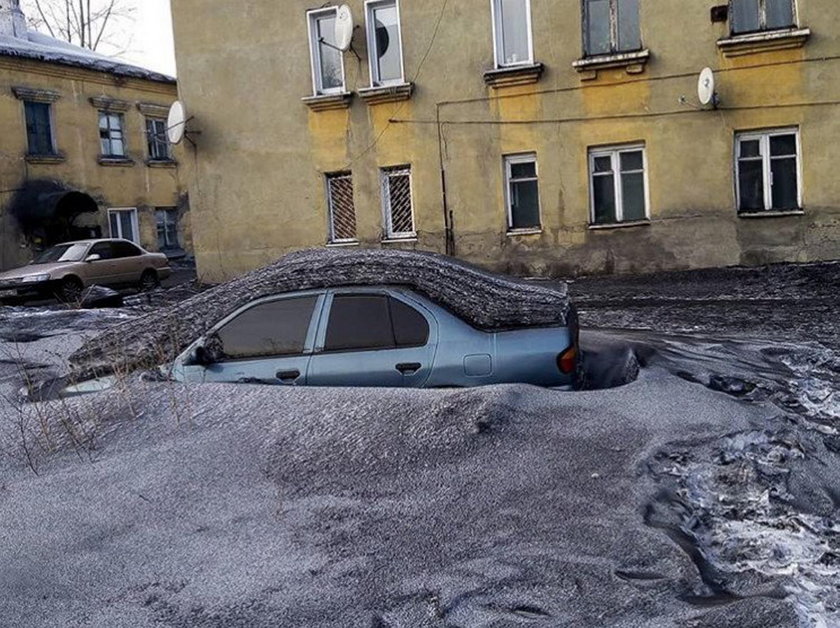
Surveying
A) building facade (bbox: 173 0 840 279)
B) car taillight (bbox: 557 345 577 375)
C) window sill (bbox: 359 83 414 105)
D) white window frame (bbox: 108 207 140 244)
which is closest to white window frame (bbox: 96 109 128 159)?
white window frame (bbox: 108 207 140 244)

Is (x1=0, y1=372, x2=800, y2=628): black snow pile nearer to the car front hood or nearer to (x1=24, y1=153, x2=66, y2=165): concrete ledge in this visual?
the car front hood

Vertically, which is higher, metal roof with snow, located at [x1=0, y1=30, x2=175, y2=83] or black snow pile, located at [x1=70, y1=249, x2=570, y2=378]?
metal roof with snow, located at [x1=0, y1=30, x2=175, y2=83]

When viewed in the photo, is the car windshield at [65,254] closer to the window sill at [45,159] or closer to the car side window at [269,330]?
the window sill at [45,159]

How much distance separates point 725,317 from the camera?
11.6 m

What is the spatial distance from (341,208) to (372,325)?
12876mm

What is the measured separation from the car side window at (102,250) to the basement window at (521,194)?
9.33 m

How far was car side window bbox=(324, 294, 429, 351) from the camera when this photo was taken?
20.0ft

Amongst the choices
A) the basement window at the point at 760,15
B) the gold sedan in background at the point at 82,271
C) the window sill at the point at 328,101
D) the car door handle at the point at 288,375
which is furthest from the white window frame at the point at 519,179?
the car door handle at the point at 288,375

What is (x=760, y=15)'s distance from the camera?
15.4 meters

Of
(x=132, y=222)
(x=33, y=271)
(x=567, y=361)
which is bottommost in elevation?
(x=567, y=361)

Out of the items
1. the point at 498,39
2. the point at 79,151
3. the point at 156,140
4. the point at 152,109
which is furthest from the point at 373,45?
the point at 156,140

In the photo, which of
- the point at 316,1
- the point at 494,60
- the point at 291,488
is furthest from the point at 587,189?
the point at 291,488

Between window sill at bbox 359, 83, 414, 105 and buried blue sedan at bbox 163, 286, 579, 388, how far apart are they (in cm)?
1195

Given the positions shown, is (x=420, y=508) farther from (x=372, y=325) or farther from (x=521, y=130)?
(x=521, y=130)
